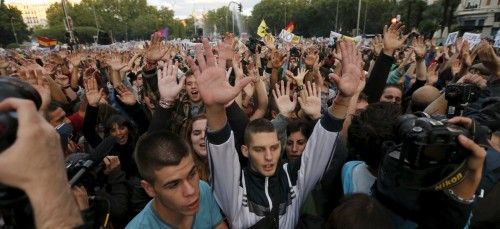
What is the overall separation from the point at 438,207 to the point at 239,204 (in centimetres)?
109

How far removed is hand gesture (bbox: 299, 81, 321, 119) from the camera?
3234 mm

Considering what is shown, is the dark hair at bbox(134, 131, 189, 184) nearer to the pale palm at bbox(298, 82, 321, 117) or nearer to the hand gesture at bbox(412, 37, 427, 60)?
the pale palm at bbox(298, 82, 321, 117)

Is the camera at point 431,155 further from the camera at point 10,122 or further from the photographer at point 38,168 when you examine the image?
the camera at point 10,122

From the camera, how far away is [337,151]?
281 centimetres

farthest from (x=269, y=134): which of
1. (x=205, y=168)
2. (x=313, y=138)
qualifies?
(x=205, y=168)

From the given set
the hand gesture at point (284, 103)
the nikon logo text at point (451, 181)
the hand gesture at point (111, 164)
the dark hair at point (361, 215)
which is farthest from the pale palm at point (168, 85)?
the nikon logo text at point (451, 181)

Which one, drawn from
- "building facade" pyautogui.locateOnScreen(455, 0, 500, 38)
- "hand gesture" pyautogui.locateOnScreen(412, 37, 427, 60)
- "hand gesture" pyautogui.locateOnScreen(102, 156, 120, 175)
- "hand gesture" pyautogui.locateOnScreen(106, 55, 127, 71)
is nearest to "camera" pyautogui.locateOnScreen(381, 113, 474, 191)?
"hand gesture" pyautogui.locateOnScreen(102, 156, 120, 175)

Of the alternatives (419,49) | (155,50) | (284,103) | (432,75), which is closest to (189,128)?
(284,103)

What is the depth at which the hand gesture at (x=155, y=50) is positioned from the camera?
14.2ft

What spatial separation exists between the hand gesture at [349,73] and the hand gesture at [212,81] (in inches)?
22.5

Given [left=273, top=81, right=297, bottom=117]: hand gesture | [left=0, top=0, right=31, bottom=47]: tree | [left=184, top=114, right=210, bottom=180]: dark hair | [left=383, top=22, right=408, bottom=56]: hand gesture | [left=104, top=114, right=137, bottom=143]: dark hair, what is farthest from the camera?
[left=0, top=0, right=31, bottom=47]: tree

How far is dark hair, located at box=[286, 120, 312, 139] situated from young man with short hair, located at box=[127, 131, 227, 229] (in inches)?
54.5

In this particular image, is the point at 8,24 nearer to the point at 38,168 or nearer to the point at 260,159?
the point at 260,159

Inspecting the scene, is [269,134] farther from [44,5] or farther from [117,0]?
[44,5]
